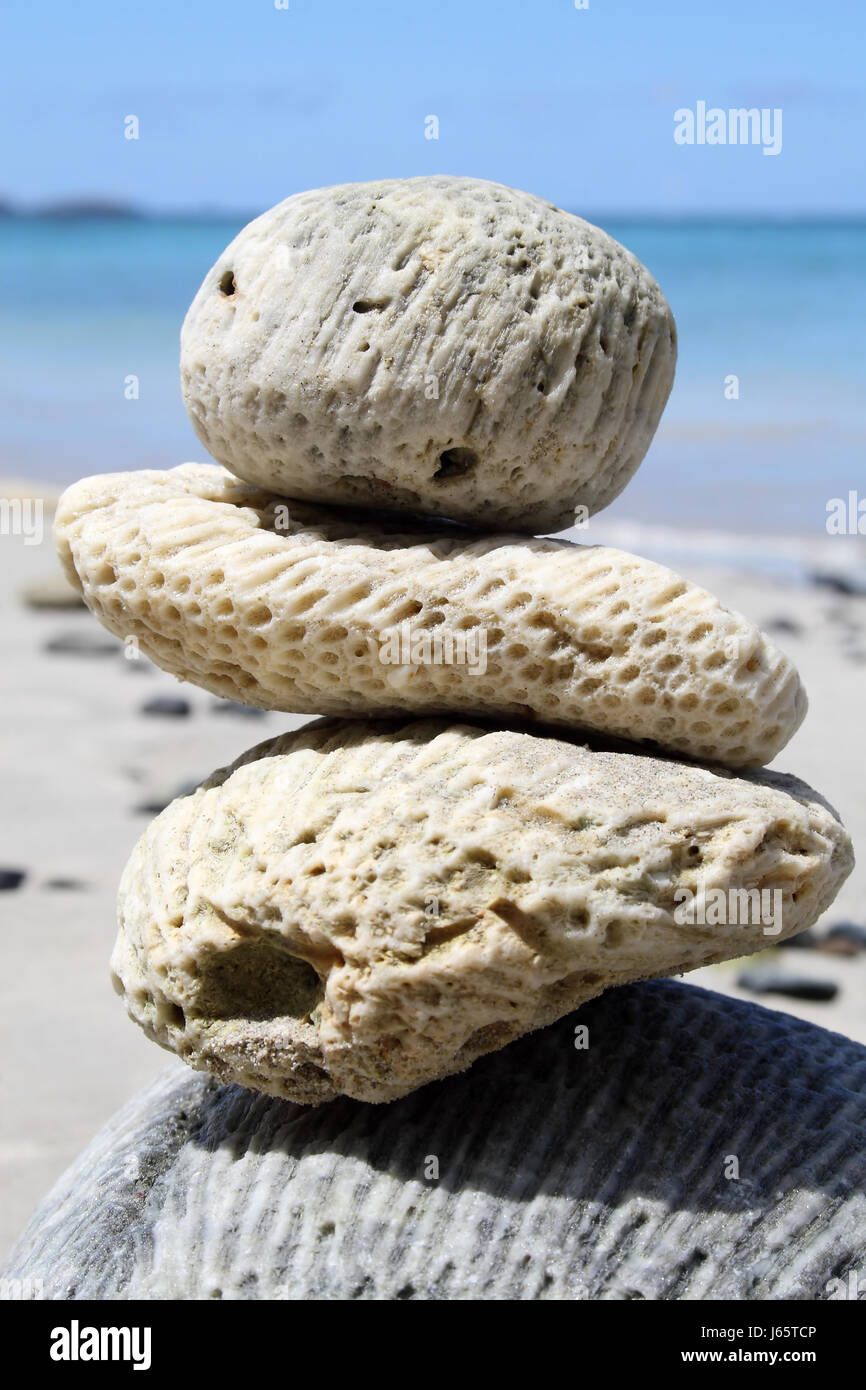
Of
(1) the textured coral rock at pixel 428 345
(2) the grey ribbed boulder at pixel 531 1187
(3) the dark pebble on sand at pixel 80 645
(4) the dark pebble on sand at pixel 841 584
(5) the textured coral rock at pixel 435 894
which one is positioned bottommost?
(4) the dark pebble on sand at pixel 841 584

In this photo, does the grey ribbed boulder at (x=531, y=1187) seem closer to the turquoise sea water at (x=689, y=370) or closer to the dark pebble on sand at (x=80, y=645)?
the dark pebble on sand at (x=80, y=645)

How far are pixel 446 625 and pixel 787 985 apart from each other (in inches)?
145

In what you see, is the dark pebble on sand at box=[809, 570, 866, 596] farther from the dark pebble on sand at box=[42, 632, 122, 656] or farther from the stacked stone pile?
the stacked stone pile

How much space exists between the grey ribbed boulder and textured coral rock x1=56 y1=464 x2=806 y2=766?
0.80 meters

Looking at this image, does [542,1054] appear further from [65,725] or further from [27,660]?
[27,660]

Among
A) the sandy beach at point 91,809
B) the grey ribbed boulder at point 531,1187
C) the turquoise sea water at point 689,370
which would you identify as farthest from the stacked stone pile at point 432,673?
the turquoise sea water at point 689,370

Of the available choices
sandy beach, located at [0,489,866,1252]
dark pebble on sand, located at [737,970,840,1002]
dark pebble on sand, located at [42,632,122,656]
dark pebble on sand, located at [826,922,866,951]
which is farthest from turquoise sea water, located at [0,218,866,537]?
dark pebble on sand, located at [737,970,840,1002]

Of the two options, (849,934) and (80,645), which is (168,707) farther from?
(849,934)

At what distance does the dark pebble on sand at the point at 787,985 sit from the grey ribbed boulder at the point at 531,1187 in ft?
8.37

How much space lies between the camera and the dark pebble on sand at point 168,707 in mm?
9516

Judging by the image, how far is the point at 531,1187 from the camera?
312 centimetres

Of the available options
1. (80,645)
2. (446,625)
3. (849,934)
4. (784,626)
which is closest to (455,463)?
(446,625)

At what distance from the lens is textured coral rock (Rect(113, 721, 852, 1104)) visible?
2.91 metres
